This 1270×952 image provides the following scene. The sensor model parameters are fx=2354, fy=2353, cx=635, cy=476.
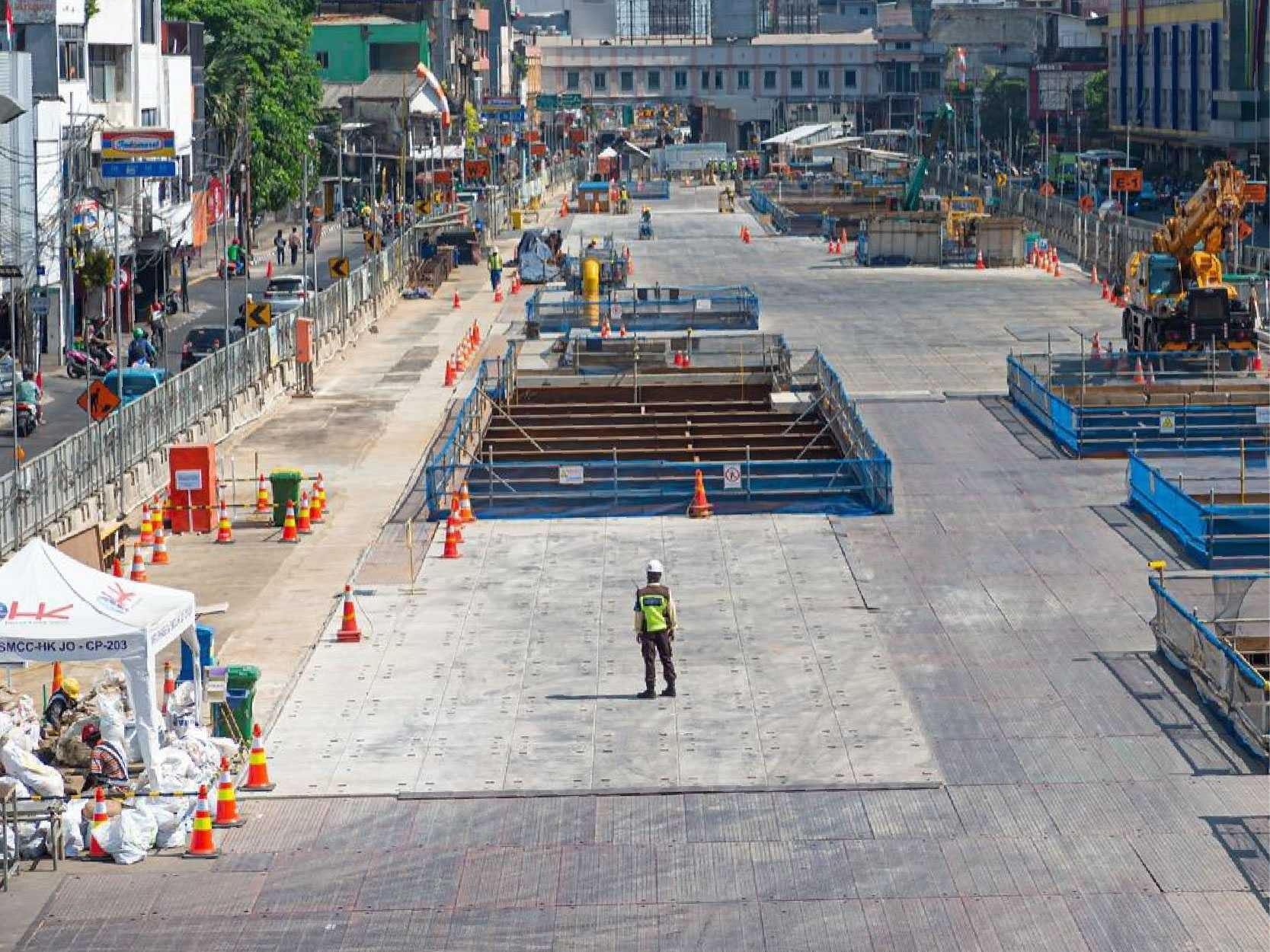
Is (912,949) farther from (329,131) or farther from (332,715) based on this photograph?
(329,131)

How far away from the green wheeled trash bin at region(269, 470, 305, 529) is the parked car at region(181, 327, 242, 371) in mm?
20742

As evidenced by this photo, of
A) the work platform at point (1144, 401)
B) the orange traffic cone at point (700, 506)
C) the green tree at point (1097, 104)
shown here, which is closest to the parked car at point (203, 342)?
the work platform at point (1144, 401)

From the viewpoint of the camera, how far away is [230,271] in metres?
89.6

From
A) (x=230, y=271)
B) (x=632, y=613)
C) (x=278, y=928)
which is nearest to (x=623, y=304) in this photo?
(x=230, y=271)

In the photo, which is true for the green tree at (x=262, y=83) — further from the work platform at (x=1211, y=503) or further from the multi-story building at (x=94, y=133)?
the work platform at (x=1211, y=503)

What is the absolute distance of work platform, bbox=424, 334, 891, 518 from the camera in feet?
134

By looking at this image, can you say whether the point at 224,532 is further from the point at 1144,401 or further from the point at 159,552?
the point at 1144,401

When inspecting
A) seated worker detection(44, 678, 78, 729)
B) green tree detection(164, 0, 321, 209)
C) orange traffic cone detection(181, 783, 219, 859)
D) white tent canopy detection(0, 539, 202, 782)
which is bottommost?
orange traffic cone detection(181, 783, 219, 859)

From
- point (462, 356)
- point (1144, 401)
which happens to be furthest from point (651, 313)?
point (1144, 401)

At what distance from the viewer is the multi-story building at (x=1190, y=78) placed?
131 meters

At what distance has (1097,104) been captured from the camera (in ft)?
593

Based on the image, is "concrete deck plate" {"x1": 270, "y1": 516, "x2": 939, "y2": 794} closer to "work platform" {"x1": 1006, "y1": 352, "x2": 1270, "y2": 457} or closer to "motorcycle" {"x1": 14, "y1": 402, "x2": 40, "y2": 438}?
"work platform" {"x1": 1006, "y1": 352, "x2": 1270, "y2": 457}

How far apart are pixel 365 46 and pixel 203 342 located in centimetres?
10412

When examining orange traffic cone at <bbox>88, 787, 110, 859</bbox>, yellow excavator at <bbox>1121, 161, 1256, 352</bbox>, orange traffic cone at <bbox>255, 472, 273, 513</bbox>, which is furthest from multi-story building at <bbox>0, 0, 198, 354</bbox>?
orange traffic cone at <bbox>88, 787, 110, 859</bbox>
